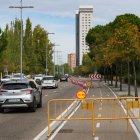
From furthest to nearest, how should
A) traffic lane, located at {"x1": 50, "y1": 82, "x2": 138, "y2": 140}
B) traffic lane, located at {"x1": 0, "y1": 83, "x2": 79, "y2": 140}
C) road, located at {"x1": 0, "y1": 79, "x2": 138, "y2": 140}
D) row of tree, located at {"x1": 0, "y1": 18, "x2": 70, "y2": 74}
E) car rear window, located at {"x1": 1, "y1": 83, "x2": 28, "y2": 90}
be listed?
row of tree, located at {"x1": 0, "y1": 18, "x2": 70, "y2": 74} < car rear window, located at {"x1": 1, "y1": 83, "x2": 28, "y2": 90} < traffic lane, located at {"x1": 0, "y1": 83, "x2": 79, "y2": 140} < road, located at {"x1": 0, "y1": 79, "x2": 138, "y2": 140} < traffic lane, located at {"x1": 50, "y1": 82, "x2": 138, "y2": 140}

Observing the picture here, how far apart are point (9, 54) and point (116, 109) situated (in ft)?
247

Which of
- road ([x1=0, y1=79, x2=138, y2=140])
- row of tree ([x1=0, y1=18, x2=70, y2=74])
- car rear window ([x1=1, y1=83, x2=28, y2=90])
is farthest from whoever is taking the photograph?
row of tree ([x1=0, y1=18, x2=70, y2=74])

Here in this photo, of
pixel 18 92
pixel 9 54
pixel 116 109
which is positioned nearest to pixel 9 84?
pixel 18 92

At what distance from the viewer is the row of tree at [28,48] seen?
96312 mm

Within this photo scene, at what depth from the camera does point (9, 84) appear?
25.0 metres

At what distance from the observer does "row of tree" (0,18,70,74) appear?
9631 centimetres

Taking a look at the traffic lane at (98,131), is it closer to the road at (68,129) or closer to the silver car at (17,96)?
the road at (68,129)

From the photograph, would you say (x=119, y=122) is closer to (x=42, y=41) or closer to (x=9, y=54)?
(x=9, y=54)

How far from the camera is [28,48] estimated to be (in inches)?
3952

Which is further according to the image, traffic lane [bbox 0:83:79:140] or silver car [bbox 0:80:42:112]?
silver car [bbox 0:80:42:112]

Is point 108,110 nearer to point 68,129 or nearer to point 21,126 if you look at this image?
point 21,126

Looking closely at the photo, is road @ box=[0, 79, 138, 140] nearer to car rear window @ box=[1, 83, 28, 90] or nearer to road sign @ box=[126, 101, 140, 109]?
road sign @ box=[126, 101, 140, 109]

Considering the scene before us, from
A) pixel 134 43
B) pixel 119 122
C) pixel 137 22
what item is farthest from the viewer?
pixel 137 22

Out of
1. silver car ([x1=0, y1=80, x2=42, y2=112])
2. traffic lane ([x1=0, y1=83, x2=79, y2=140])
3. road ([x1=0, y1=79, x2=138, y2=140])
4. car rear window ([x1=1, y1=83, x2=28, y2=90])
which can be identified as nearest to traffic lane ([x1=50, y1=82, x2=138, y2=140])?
road ([x1=0, y1=79, x2=138, y2=140])
